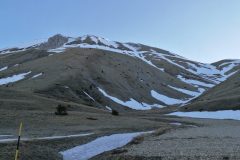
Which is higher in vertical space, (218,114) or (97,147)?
(218,114)

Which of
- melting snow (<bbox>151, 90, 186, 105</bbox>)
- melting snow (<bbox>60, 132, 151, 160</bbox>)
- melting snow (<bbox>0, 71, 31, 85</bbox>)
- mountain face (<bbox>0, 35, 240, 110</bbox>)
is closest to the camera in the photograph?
melting snow (<bbox>60, 132, 151, 160</bbox>)

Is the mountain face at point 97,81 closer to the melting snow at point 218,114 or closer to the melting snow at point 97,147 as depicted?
the melting snow at point 218,114

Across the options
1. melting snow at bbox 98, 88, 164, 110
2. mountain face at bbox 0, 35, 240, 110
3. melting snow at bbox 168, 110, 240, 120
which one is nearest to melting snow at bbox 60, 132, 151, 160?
melting snow at bbox 168, 110, 240, 120

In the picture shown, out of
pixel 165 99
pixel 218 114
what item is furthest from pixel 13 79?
pixel 218 114

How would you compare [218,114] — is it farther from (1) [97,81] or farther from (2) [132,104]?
(1) [97,81]

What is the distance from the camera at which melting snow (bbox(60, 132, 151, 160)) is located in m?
32.3

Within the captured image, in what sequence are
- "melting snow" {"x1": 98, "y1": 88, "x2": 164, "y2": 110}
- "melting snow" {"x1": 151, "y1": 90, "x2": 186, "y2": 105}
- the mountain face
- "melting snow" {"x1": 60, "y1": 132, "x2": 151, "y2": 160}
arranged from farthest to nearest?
1. "melting snow" {"x1": 151, "y1": 90, "x2": 186, "y2": 105}
2. "melting snow" {"x1": 98, "y1": 88, "x2": 164, "y2": 110}
3. the mountain face
4. "melting snow" {"x1": 60, "y1": 132, "x2": 151, "y2": 160}

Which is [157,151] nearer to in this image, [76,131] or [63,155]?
[63,155]

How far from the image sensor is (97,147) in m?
35.7

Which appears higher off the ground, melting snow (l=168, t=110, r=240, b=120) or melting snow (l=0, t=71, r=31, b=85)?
melting snow (l=0, t=71, r=31, b=85)

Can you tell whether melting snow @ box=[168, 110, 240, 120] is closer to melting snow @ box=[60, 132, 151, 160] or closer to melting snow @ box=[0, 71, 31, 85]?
melting snow @ box=[60, 132, 151, 160]

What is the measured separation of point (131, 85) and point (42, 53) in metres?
60.1

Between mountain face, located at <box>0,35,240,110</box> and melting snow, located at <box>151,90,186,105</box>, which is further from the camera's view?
melting snow, located at <box>151,90,186,105</box>

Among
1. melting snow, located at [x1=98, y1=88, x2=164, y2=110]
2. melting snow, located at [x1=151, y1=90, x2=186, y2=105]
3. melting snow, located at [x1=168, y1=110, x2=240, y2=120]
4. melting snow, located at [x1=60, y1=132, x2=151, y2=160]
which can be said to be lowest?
melting snow, located at [x1=60, y1=132, x2=151, y2=160]
